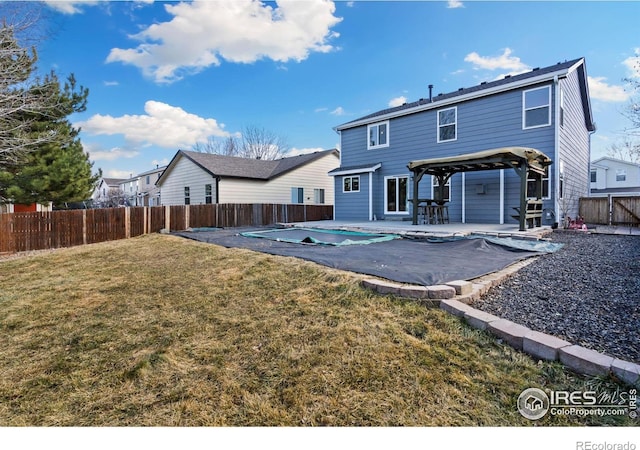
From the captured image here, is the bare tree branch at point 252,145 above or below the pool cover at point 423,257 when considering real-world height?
above

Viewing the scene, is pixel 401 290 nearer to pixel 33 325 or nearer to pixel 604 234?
pixel 33 325

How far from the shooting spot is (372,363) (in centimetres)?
227

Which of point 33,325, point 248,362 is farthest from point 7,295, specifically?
point 248,362

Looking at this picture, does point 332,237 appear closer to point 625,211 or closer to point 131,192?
point 625,211

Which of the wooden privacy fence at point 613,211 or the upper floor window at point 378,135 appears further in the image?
the upper floor window at point 378,135

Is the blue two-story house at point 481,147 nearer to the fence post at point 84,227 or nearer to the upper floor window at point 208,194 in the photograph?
the upper floor window at point 208,194

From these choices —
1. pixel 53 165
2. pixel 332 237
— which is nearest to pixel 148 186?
pixel 53 165

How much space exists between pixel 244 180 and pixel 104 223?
26.3 ft

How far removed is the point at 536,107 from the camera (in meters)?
9.48

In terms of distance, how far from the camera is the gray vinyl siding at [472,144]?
981 centimetres

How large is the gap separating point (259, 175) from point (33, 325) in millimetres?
15302

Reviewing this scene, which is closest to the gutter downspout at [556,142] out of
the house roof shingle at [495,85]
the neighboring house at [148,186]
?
the house roof shingle at [495,85]

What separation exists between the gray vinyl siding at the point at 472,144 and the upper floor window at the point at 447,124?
0.41 ft
